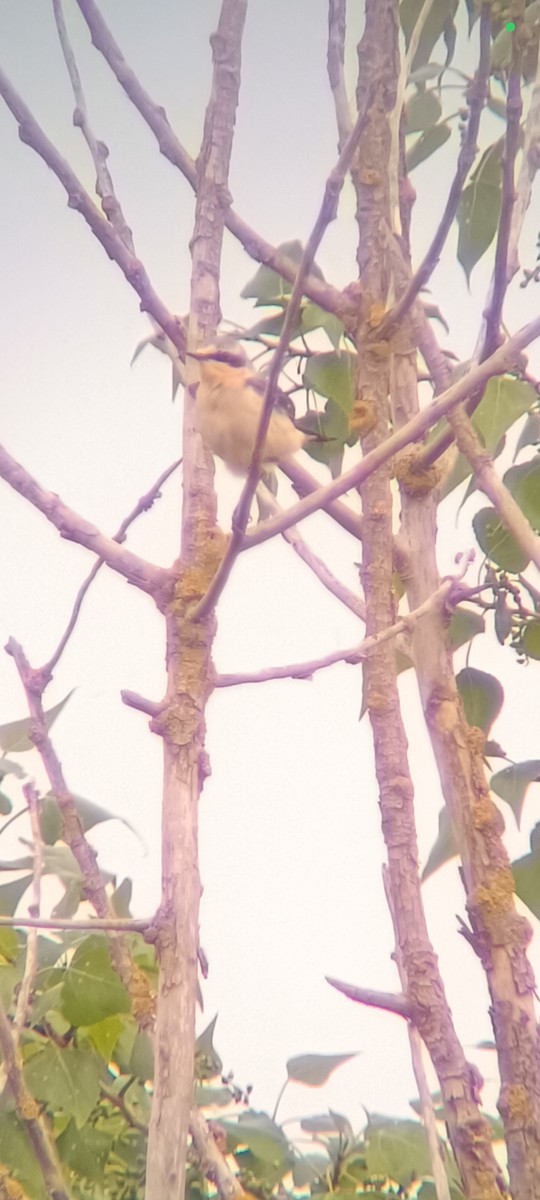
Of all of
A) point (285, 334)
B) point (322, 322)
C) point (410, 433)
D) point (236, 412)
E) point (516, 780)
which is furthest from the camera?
point (236, 412)

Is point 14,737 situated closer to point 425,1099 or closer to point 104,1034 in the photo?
point 104,1034

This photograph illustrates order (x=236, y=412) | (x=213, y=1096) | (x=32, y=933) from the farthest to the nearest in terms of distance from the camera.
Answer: (x=236, y=412) → (x=213, y=1096) → (x=32, y=933)

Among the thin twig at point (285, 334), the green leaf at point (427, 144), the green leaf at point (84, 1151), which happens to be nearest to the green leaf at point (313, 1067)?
the green leaf at point (84, 1151)

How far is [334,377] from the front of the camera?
4.04 feet

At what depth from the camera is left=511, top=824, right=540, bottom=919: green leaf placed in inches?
39.4

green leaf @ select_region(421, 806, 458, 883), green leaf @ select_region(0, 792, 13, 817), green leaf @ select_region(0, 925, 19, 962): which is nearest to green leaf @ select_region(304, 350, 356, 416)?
green leaf @ select_region(421, 806, 458, 883)

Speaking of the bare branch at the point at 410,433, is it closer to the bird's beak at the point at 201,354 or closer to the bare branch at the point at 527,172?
the bare branch at the point at 527,172

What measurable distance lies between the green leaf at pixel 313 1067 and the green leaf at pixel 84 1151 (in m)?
0.26

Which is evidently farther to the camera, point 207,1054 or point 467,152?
point 207,1054

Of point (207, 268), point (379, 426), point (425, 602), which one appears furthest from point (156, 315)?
point (425, 602)

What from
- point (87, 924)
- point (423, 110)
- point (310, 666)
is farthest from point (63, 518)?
point (423, 110)

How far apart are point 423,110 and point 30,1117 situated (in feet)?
3.74

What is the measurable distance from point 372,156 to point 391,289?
0.15 meters

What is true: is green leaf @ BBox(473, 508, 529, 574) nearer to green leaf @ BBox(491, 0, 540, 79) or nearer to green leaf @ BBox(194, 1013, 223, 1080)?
green leaf @ BBox(491, 0, 540, 79)
